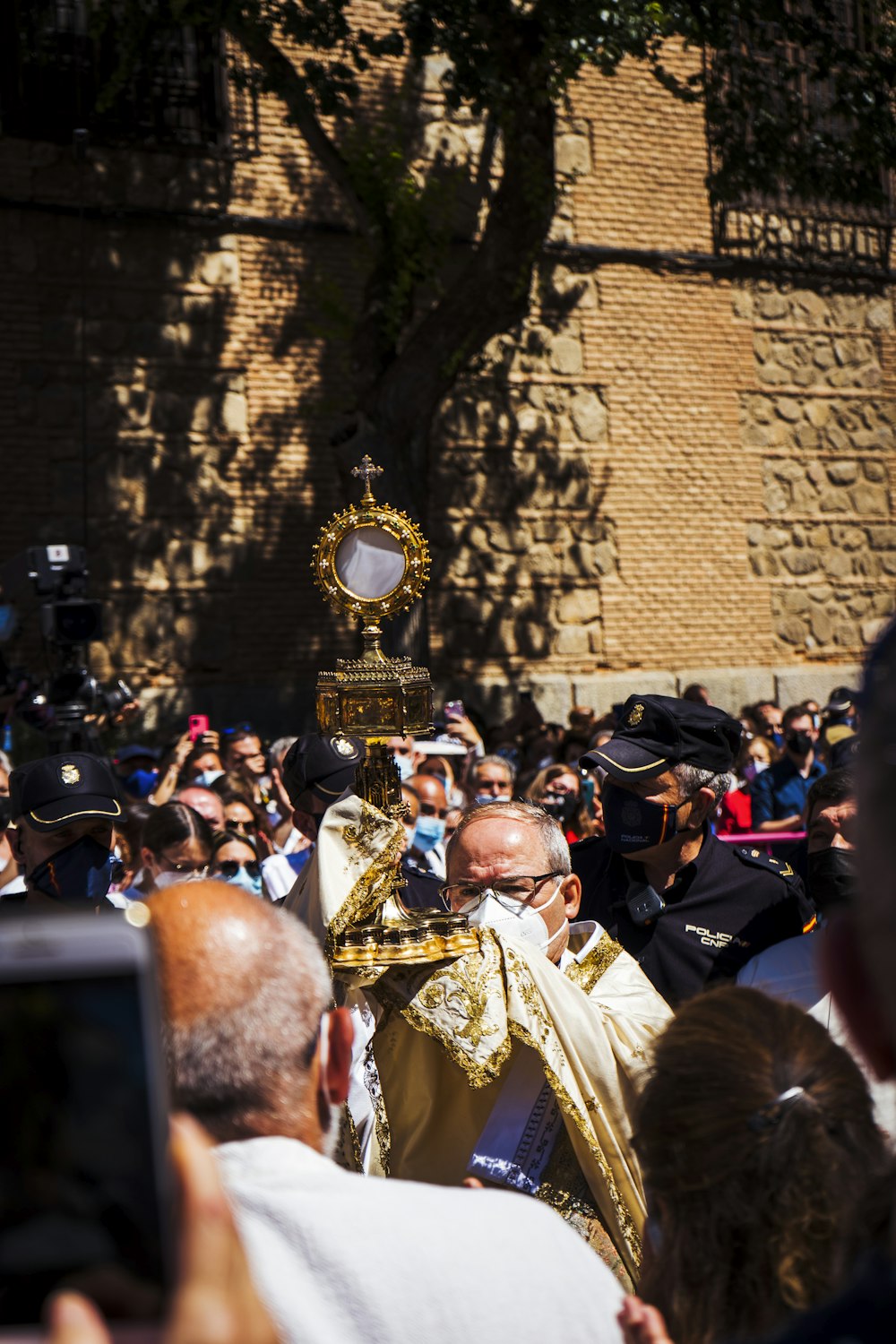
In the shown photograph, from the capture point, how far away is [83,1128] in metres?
1.01

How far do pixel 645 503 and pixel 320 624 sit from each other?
3807 millimetres

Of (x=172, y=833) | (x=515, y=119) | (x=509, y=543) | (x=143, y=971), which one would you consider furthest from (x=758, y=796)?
(x=143, y=971)

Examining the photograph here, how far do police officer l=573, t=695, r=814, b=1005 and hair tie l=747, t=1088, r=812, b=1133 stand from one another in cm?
185

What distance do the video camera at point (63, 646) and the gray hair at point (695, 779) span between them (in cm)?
561

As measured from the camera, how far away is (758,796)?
9016 mm

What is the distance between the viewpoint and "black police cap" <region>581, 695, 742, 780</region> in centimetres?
397

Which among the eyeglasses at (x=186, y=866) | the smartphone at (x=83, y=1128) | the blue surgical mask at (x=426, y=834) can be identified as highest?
the smartphone at (x=83, y=1128)

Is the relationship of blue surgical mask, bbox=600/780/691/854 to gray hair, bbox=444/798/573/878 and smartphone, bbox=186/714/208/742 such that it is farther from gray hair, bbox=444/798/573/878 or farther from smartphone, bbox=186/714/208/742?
smartphone, bbox=186/714/208/742

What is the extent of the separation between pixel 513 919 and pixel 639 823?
69cm

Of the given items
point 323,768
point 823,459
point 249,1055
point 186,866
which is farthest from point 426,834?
point 823,459

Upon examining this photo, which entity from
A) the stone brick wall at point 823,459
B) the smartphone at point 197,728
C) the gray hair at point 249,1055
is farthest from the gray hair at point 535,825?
the stone brick wall at point 823,459

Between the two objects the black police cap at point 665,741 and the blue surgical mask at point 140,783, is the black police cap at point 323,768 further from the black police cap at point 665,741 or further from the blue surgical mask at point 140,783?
the blue surgical mask at point 140,783

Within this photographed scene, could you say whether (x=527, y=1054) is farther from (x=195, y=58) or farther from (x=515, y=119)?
(x=195, y=58)

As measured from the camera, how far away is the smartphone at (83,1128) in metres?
0.97
